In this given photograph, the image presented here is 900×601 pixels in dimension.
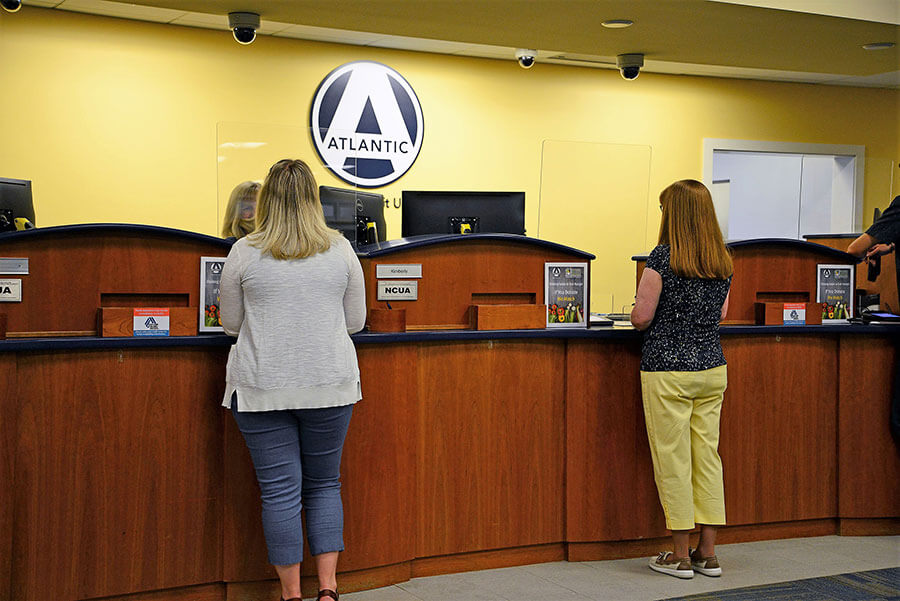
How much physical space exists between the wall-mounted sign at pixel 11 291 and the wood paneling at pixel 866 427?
328 cm

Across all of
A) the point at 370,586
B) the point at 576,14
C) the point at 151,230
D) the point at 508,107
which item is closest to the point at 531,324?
the point at 370,586

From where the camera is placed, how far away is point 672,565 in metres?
3.70

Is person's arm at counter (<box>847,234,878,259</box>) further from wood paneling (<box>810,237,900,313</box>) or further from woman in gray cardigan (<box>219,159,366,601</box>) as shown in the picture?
woman in gray cardigan (<box>219,159,366,601</box>)

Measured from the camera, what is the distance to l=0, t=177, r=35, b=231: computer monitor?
353 cm

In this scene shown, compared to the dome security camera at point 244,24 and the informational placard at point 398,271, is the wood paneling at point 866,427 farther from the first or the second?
the dome security camera at point 244,24

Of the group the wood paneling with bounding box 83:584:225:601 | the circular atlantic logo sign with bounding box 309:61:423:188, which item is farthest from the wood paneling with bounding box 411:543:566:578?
the circular atlantic logo sign with bounding box 309:61:423:188

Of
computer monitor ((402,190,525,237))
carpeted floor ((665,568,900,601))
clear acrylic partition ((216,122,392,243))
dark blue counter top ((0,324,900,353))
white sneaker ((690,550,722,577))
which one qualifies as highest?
clear acrylic partition ((216,122,392,243))

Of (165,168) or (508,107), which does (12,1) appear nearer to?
(165,168)

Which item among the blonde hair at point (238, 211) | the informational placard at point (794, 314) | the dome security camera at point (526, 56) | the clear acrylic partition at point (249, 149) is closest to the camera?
the blonde hair at point (238, 211)

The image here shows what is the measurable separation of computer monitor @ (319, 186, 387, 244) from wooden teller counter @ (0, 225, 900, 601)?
37 cm

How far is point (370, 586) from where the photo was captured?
11.4ft

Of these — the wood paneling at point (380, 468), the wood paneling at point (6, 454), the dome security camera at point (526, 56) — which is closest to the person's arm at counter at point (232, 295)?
the wood paneling at point (380, 468)

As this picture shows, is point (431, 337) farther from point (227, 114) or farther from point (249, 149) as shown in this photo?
point (227, 114)

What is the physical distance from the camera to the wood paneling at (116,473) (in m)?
3.04
